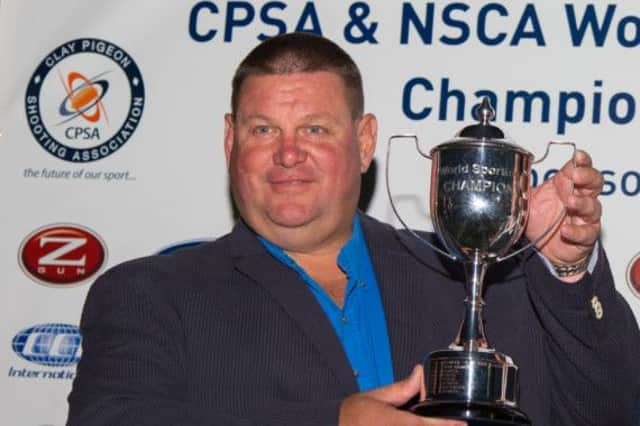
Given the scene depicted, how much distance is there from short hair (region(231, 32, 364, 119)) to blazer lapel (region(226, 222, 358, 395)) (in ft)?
0.99

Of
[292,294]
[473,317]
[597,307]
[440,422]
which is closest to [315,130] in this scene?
[292,294]

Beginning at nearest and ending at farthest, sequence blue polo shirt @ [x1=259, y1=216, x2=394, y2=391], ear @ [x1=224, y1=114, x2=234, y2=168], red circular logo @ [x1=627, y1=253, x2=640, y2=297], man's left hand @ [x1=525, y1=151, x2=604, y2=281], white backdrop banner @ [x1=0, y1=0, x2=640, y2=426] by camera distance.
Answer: man's left hand @ [x1=525, y1=151, x2=604, y2=281] → blue polo shirt @ [x1=259, y1=216, x2=394, y2=391] → ear @ [x1=224, y1=114, x2=234, y2=168] → red circular logo @ [x1=627, y1=253, x2=640, y2=297] → white backdrop banner @ [x1=0, y1=0, x2=640, y2=426]

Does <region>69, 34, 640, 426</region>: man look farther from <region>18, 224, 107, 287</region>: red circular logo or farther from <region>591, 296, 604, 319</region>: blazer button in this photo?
<region>18, 224, 107, 287</region>: red circular logo

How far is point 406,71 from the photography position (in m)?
3.43

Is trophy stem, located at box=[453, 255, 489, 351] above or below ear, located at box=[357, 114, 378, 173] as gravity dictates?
below

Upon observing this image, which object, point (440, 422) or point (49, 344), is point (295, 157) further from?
point (49, 344)

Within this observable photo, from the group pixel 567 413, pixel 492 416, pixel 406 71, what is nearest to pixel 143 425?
pixel 492 416

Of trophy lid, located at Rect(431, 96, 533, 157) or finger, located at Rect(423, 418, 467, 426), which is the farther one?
trophy lid, located at Rect(431, 96, 533, 157)

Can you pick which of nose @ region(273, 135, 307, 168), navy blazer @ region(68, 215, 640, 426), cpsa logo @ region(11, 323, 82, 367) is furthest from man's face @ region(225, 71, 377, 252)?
cpsa logo @ region(11, 323, 82, 367)

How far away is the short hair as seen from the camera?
2.89 m

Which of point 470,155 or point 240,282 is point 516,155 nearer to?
point 470,155

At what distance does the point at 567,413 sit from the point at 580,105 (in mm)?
908

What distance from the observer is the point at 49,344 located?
3.48 m

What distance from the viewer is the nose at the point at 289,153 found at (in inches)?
110
